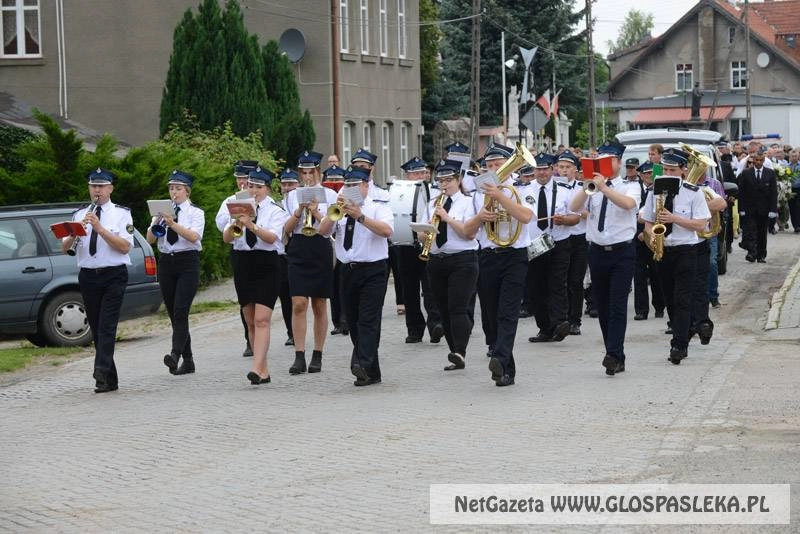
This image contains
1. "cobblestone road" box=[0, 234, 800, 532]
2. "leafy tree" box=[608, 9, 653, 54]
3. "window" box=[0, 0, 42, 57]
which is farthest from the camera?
"leafy tree" box=[608, 9, 653, 54]

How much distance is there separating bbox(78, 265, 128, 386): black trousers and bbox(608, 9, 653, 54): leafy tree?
141418 mm

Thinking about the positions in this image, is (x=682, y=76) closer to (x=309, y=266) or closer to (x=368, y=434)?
(x=309, y=266)

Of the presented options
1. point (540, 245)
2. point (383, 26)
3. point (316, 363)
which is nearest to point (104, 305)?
point (316, 363)

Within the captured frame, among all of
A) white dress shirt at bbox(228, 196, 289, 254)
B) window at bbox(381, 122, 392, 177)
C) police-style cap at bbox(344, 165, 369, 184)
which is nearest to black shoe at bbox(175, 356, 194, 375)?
white dress shirt at bbox(228, 196, 289, 254)

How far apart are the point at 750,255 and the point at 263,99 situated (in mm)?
14156

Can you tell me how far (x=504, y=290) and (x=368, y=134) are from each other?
35.0 metres

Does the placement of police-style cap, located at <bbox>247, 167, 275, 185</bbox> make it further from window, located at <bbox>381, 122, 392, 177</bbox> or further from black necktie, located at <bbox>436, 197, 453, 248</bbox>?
window, located at <bbox>381, 122, 392, 177</bbox>

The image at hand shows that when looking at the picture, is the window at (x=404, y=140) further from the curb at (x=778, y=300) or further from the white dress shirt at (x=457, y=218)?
the white dress shirt at (x=457, y=218)

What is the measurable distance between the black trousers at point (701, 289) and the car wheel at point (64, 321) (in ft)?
22.1

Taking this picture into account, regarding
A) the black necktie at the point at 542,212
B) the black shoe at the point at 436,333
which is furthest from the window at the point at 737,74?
→ the black shoe at the point at 436,333

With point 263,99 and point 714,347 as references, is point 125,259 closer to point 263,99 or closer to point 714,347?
point 714,347

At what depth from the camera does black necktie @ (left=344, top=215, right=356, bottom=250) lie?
13.0m

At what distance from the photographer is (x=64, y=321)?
674 inches

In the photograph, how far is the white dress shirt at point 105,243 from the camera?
13.1 metres
